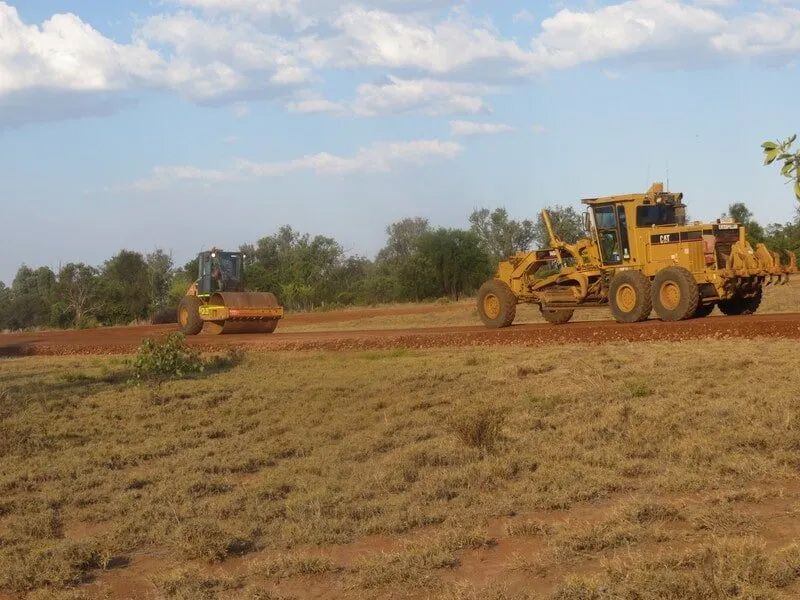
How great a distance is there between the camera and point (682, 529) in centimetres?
695

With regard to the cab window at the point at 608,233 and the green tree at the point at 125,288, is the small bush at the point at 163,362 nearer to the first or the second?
the cab window at the point at 608,233

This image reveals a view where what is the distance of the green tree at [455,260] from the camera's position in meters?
60.2

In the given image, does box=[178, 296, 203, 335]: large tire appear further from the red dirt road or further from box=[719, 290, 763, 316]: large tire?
box=[719, 290, 763, 316]: large tire

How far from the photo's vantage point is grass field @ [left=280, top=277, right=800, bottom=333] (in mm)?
32500

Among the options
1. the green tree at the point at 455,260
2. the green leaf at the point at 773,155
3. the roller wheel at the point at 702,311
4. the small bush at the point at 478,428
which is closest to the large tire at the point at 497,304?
the roller wheel at the point at 702,311

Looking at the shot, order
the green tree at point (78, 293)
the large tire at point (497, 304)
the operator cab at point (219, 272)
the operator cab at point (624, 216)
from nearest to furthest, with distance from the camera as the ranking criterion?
the operator cab at point (624, 216), the large tire at point (497, 304), the operator cab at point (219, 272), the green tree at point (78, 293)

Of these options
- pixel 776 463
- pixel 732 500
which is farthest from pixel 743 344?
pixel 732 500

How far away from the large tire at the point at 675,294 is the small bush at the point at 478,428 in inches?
426

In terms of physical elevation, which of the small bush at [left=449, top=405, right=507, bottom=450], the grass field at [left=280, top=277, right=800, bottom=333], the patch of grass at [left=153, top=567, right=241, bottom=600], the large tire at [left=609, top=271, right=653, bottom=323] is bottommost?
the patch of grass at [left=153, top=567, right=241, bottom=600]

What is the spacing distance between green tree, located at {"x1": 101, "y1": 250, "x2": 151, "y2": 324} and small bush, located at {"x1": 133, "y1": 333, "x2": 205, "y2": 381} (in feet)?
128

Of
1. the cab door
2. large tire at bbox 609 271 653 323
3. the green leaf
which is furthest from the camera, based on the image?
the cab door

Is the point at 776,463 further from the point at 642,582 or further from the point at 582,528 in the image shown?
the point at 642,582

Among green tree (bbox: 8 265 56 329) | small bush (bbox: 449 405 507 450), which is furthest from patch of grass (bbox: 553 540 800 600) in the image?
green tree (bbox: 8 265 56 329)

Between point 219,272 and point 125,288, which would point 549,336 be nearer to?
point 219,272
